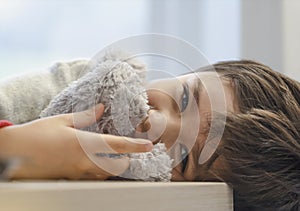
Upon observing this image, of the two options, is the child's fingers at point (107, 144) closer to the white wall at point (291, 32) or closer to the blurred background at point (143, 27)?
the blurred background at point (143, 27)

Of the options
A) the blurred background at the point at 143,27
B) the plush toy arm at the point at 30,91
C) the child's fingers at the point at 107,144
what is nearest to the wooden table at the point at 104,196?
the child's fingers at the point at 107,144

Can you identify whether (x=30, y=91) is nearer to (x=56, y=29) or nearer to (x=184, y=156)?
(x=184, y=156)

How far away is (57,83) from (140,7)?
513 mm

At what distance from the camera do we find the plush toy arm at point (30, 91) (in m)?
0.74

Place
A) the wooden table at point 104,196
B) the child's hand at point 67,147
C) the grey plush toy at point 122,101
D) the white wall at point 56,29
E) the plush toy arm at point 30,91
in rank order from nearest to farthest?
the wooden table at point 104,196 → the child's hand at point 67,147 → the grey plush toy at point 122,101 → the plush toy arm at point 30,91 → the white wall at point 56,29

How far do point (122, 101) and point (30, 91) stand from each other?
261 millimetres

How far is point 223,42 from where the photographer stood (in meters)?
1.28

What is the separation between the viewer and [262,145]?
2.03ft

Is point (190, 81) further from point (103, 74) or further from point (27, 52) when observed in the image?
point (27, 52)

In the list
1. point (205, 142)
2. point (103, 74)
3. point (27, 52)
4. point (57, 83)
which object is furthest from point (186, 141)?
point (27, 52)

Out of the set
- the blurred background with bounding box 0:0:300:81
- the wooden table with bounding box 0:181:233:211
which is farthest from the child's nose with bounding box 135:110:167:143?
the blurred background with bounding box 0:0:300:81

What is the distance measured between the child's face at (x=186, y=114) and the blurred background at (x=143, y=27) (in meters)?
0.50

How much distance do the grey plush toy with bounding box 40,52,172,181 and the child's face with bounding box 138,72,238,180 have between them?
0.08ft

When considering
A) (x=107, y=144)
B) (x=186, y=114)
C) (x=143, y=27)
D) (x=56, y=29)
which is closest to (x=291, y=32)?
(x=143, y=27)
